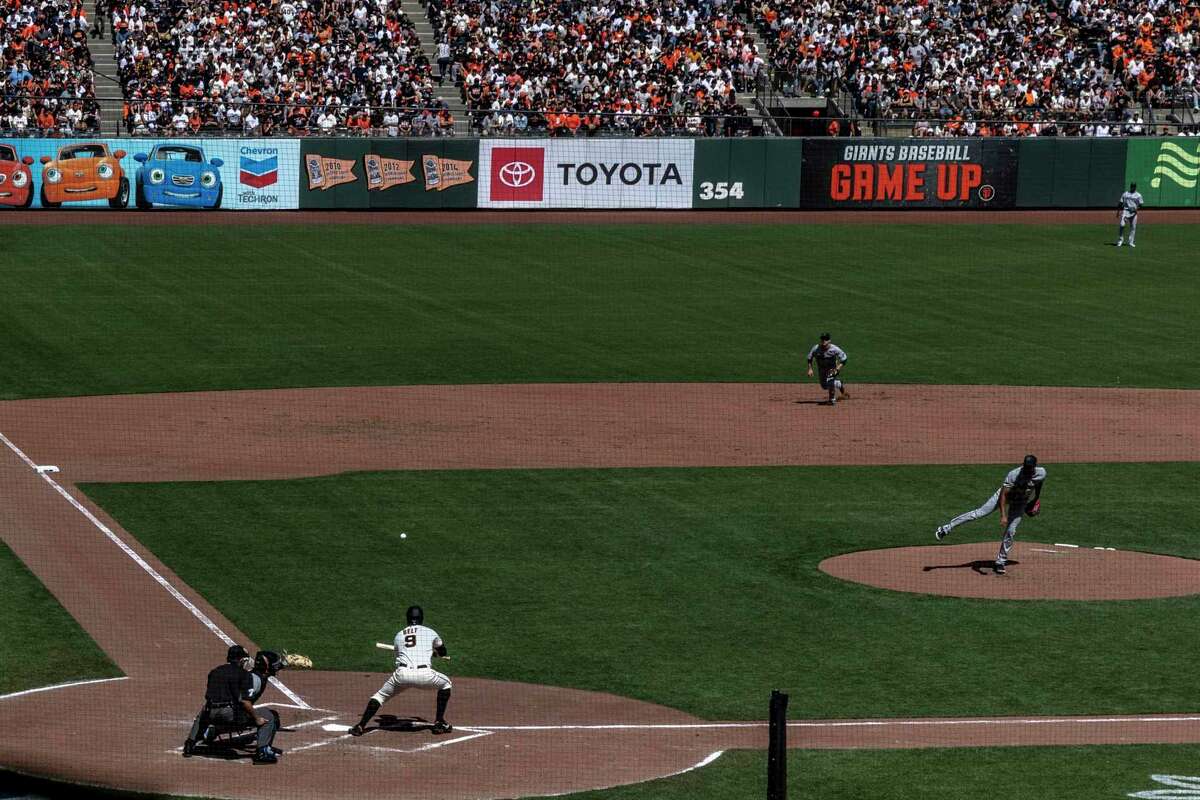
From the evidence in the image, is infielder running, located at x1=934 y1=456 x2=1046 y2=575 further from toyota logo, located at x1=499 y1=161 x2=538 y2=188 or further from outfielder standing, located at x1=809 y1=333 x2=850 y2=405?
toyota logo, located at x1=499 y1=161 x2=538 y2=188

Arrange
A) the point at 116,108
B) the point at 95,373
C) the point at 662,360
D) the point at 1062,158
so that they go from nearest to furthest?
the point at 95,373 < the point at 662,360 < the point at 116,108 < the point at 1062,158

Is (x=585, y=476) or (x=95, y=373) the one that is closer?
(x=585, y=476)

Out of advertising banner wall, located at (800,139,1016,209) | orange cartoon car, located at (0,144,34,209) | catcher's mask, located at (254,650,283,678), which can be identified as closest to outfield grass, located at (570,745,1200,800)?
catcher's mask, located at (254,650,283,678)

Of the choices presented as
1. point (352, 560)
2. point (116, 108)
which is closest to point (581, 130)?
point (116, 108)

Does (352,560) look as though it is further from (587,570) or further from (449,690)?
(449,690)

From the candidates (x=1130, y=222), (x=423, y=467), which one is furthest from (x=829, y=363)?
(x=1130, y=222)

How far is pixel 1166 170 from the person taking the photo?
6291 centimetres

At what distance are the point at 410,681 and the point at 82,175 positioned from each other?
4020cm

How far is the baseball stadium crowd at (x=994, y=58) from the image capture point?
63.6 m

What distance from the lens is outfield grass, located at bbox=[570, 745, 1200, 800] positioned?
52.7ft

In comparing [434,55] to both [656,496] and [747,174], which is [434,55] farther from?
[656,496]

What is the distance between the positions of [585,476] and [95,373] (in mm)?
13204

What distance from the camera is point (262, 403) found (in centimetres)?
3562

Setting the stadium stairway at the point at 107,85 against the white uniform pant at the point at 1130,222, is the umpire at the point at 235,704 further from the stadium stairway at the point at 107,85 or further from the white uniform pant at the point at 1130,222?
the white uniform pant at the point at 1130,222
